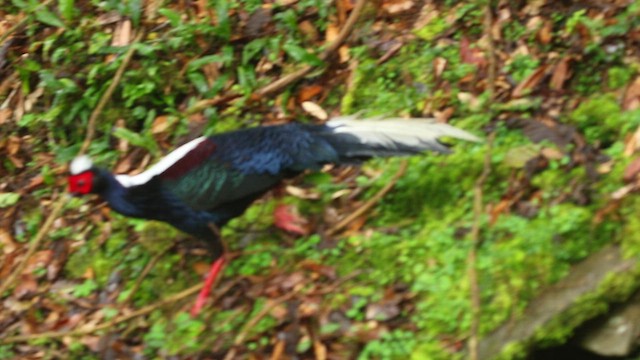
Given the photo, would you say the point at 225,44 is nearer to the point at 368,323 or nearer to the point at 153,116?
the point at 153,116

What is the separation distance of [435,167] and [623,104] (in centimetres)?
105

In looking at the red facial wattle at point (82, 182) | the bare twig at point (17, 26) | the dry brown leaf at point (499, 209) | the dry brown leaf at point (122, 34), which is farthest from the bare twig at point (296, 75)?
→ the dry brown leaf at point (499, 209)

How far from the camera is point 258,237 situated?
4984 millimetres

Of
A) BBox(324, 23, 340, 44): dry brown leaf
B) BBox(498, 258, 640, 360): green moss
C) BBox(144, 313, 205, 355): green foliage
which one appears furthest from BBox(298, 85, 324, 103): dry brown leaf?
BBox(498, 258, 640, 360): green moss

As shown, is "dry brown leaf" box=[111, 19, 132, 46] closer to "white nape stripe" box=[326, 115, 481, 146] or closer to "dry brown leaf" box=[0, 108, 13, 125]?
"dry brown leaf" box=[0, 108, 13, 125]

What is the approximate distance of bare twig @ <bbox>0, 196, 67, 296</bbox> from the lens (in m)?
5.31

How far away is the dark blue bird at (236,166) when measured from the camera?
4.52 metres

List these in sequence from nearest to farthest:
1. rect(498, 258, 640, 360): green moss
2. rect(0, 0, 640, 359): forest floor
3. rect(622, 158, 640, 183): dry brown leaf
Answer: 1. rect(498, 258, 640, 360): green moss
2. rect(0, 0, 640, 359): forest floor
3. rect(622, 158, 640, 183): dry brown leaf

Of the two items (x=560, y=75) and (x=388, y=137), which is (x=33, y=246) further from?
(x=560, y=75)

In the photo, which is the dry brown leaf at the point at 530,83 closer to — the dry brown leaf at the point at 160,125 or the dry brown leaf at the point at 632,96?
the dry brown leaf at the point at 632,96

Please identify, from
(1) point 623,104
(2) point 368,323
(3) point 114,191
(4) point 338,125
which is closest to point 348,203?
(4) point 338,125

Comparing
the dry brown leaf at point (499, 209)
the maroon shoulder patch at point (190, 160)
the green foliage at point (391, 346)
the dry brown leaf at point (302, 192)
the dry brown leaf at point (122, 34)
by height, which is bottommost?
the green foliage at point (391, 346)

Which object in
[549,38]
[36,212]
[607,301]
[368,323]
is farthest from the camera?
[36,212]

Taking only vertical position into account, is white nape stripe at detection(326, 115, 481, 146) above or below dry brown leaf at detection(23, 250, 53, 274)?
above
